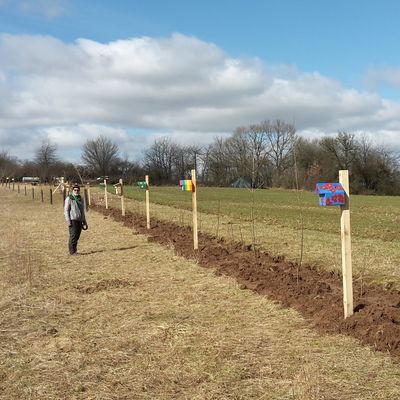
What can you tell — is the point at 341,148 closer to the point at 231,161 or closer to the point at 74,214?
the point at 231,161

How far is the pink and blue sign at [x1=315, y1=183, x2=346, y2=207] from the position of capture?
5.03 meters

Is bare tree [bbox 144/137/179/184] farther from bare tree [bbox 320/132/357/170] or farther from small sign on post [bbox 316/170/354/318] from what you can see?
small sign on post [bbox 316/170/354/318]

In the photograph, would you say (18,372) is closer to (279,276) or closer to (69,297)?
(69,297)

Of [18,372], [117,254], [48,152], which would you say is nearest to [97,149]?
[48,152]

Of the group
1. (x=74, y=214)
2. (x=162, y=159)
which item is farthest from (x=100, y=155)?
(x=74, y=214)

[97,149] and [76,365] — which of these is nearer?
[76,365]

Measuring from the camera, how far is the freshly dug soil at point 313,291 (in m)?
4.87

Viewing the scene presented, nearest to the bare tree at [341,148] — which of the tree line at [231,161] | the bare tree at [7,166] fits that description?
the tree line at [231,161]

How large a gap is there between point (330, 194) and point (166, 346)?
2.31 m

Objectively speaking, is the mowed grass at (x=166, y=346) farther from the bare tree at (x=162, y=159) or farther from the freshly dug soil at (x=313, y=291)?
the bare tree at (x=162, y=159)

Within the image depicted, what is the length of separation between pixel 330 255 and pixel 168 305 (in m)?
4.72

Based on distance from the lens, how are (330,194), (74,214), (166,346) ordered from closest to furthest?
(166,346)
(330,194)
(74,214)

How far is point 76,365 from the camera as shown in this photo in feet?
14.2

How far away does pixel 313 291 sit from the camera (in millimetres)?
6531
